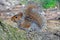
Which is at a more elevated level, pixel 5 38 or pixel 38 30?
pixel 5 38

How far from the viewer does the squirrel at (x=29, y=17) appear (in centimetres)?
378

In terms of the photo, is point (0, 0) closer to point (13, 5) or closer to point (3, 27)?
point (13, 5)

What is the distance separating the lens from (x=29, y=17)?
4125 millimetres

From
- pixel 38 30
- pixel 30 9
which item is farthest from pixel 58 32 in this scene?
pixel 30 9

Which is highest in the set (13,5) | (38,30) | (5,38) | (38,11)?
(5,38)

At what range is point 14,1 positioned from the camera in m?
7.85

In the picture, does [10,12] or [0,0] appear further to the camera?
[0,0]

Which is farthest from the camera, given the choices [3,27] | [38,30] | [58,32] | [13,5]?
[13,5]

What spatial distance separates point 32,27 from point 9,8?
2.89 m

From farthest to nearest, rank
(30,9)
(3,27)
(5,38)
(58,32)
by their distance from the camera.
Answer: (58,32)
(30,9)
(3,27)
(5,38)

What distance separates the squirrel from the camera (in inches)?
149

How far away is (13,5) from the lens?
747 cm

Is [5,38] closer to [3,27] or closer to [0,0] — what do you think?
[3,27]

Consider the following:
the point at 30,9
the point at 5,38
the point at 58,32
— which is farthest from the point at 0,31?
the point at 58,32
